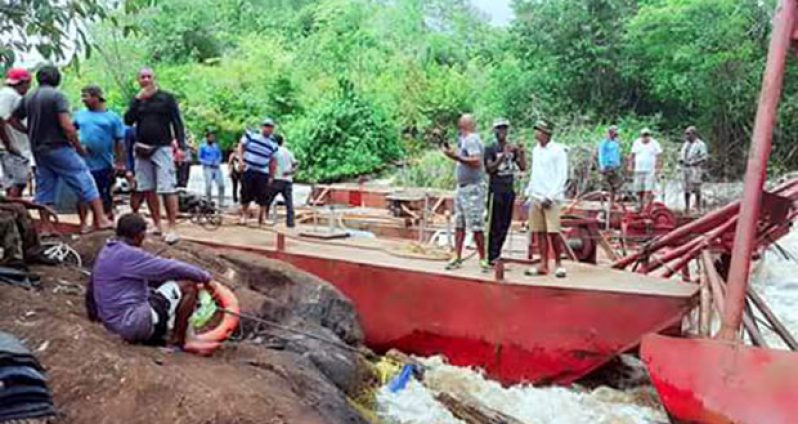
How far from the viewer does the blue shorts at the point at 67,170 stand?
24.0 ft

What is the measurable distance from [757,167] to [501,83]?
1658 cm

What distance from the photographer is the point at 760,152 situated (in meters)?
6.53

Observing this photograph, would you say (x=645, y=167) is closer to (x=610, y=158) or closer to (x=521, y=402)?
(x=610, y=158)

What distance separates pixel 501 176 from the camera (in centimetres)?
805

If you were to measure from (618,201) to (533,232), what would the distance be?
7255 millimetres

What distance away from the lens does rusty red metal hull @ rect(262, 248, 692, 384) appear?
747 cm

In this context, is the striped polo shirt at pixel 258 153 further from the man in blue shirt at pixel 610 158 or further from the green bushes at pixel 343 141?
the green bushes at pixel 343 141

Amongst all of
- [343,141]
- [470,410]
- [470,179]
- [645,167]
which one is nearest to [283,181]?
[470,179]

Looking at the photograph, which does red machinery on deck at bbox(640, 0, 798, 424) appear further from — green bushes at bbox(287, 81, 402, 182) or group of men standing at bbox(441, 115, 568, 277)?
green bushes at bbox(287, 81, 402, 182)

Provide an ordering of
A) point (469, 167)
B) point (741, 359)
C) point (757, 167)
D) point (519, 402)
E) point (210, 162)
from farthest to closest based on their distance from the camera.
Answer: point (210, 162)
point (469, 167)
point (519, 402)
point (757, 167)
point (741, 359)

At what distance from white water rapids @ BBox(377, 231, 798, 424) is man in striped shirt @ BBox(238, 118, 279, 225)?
11.9ft

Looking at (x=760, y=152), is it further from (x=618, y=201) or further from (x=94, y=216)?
(x=618, y=201)

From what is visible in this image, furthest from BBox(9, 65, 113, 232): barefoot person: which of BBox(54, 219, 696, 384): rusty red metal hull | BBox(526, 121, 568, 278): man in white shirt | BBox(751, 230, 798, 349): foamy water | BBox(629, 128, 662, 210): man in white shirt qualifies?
BBox(629, 128, 662, 210): man in white shirt

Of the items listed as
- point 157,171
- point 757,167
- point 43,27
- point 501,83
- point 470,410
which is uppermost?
point 501,83
